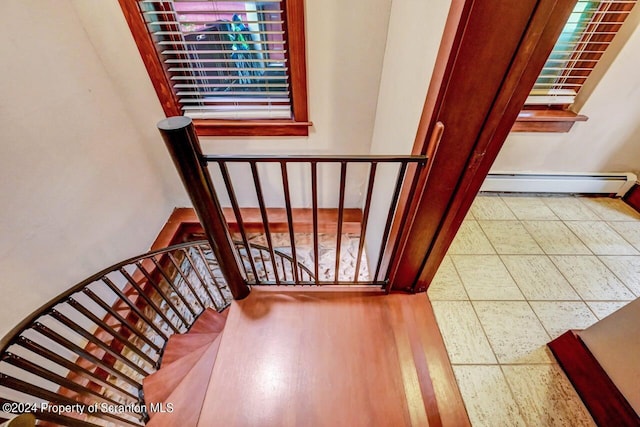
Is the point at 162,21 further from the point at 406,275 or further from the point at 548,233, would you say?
the point at 548,233

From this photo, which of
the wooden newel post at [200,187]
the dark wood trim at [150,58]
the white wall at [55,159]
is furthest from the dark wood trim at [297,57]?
the white wall at [55,159]

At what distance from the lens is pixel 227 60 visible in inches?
65.7

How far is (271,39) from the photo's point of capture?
1687 millimetres

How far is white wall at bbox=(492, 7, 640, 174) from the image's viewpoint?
161cm

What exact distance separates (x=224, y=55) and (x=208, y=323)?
6.48ft

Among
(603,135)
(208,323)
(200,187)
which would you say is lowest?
(208,323)

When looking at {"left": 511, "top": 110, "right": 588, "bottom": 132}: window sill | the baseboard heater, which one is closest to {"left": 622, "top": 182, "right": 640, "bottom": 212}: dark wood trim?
the baseboard heater

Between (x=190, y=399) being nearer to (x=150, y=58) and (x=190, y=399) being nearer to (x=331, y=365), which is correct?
(x=331, y=365)

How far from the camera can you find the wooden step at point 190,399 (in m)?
1.08

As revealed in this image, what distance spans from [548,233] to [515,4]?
1.76 meters

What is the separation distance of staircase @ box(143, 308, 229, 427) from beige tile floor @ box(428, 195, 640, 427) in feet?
3.70

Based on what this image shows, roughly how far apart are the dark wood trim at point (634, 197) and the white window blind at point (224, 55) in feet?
8.73

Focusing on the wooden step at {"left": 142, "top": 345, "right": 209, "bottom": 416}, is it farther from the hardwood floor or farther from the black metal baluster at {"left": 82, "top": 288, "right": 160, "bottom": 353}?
the hardwood floor

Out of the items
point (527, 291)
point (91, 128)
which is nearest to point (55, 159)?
point (91, 128)
